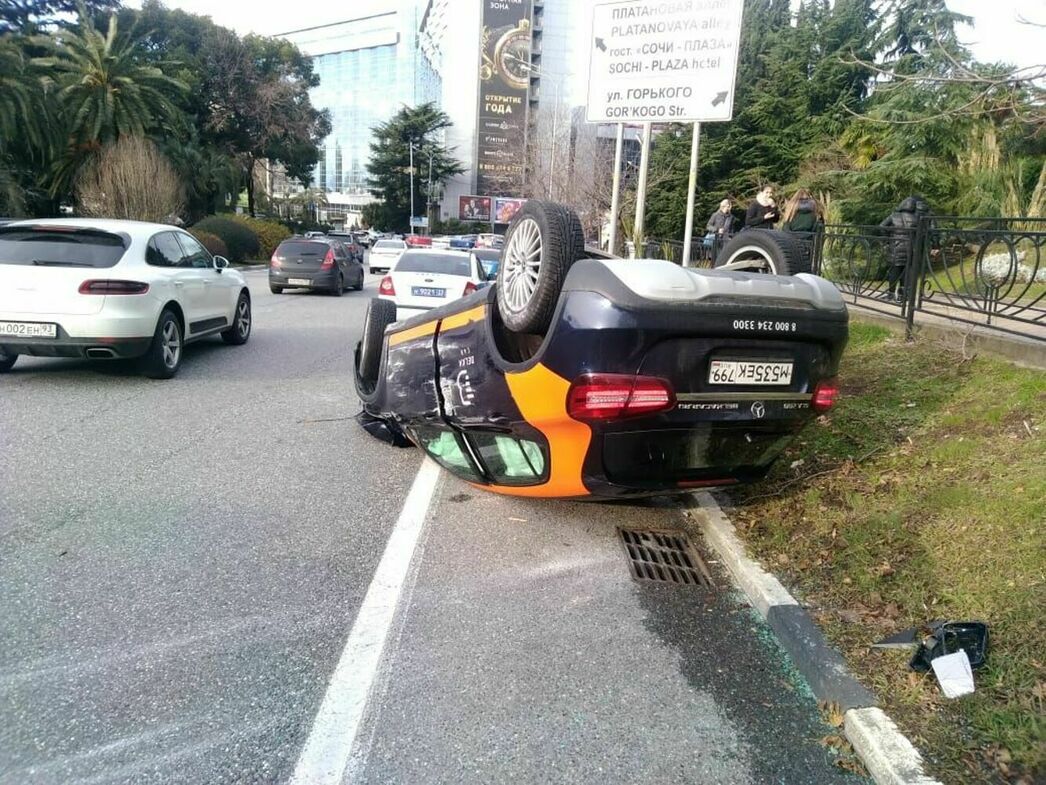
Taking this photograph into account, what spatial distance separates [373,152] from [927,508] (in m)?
98.8

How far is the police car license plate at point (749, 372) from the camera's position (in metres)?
3.63

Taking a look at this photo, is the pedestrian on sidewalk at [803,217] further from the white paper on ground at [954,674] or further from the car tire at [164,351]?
the white paper on ground at [954,674]

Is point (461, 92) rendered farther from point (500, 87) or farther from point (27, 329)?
point (27, 329)

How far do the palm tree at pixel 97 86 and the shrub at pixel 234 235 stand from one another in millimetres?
4654

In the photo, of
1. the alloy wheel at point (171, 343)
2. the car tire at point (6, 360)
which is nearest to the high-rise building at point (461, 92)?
the alloy wheel at point (171, 343)

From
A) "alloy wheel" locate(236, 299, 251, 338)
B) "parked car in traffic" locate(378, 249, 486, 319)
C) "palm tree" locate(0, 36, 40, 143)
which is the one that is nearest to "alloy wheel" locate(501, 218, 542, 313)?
"parked car in traffic" locate(378, 249, 486, 319)

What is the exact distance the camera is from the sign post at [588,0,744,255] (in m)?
9.09

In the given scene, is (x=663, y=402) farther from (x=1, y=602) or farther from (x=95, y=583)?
(x=1, y=602)

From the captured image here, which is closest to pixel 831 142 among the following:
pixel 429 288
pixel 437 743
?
pixel 429 288

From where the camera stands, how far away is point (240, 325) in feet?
36.1

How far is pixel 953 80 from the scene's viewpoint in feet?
13.8

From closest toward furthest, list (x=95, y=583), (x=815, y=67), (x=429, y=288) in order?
(x=95, y=583) → (x=429, y=288) → (x=815, y=67)

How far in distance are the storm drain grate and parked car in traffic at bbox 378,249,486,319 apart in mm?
7222

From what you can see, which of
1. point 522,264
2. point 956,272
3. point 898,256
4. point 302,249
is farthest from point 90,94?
point 522,264
